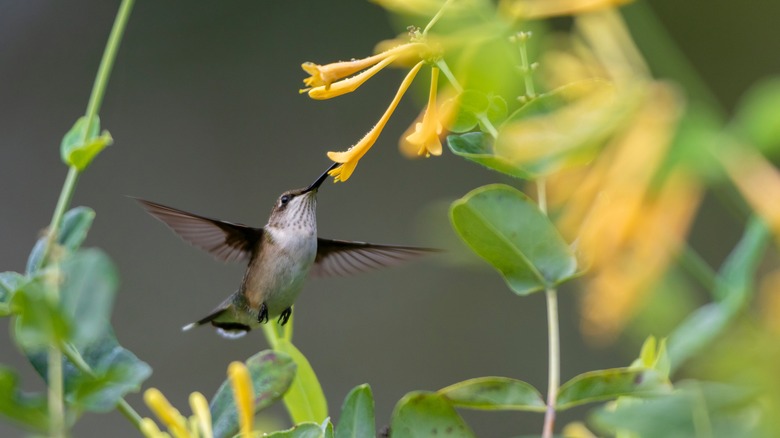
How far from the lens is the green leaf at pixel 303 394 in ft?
1.84

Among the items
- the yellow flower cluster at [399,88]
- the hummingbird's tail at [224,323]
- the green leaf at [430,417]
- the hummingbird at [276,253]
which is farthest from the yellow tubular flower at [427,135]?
the hummingbird's tail at [224,323]

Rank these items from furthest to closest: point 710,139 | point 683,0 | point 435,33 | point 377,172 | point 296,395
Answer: point 377,172 < point 683,0 < point 296,395 < point 435,33 < point 710,139

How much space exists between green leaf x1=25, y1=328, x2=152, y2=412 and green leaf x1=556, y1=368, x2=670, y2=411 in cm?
16

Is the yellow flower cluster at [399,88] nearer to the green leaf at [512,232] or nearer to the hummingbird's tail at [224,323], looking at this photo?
the green leaf at [512,232]

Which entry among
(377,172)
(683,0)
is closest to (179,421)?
(683,0)

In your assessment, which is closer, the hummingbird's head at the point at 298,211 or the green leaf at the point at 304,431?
the green leaf at the point at 304,431

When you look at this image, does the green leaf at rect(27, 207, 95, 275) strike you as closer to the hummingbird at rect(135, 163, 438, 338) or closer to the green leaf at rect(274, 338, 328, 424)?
the green leaf at rect(274, 338, 328, 424)

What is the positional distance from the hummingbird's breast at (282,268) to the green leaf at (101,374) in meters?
0.61

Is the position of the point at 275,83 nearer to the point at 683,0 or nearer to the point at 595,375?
the point at 683,0

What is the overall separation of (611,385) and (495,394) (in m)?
0.05

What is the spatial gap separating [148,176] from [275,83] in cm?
41

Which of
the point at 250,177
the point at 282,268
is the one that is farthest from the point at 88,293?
the point at 250,177

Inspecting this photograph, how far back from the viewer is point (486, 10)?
0.31 m

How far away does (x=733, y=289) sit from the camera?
0.30 meters
